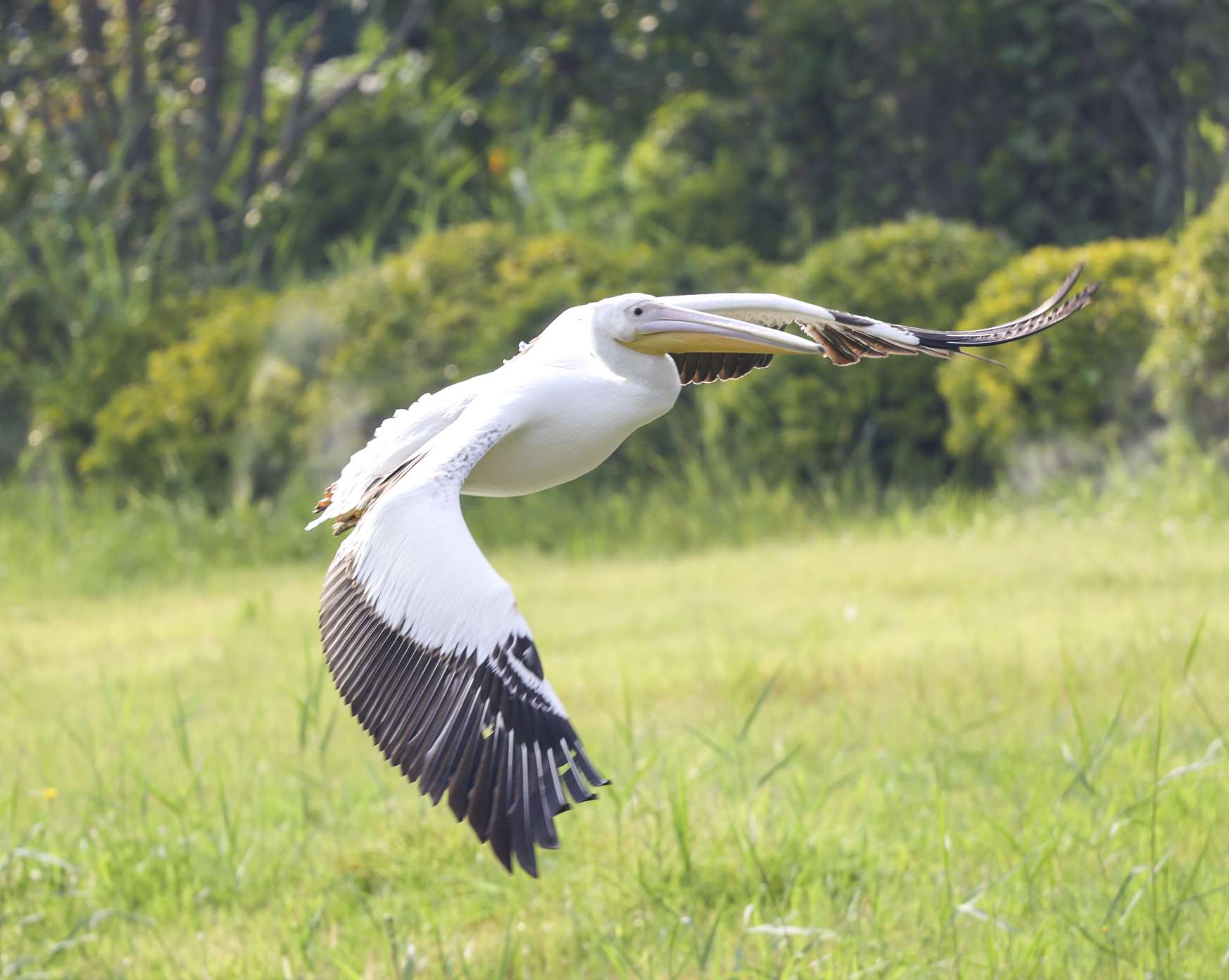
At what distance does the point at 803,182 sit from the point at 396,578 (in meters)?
9.02

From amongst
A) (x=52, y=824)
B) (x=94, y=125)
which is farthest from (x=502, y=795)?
(x=94, y=125)

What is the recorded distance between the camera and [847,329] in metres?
2.59

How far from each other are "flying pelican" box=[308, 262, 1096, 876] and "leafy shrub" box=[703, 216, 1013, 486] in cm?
628

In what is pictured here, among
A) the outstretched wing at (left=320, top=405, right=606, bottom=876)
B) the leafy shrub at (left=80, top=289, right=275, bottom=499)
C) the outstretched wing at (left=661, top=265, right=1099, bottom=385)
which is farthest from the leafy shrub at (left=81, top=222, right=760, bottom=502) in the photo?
the outstretched wing at (left=320, top=405, right=606, bottom=876)

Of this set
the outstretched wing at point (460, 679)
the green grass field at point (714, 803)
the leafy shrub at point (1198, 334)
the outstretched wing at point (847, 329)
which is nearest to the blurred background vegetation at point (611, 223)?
the leafy shrub at point (1198, 334)

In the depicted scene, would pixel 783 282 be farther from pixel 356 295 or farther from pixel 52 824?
pixel 52 824

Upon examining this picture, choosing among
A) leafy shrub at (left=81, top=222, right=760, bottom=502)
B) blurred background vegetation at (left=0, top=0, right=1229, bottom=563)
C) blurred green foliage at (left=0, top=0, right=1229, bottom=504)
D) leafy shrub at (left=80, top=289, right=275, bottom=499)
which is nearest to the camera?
blurred background vegetation at (left=0, top=0, right=1229, bottom=563)

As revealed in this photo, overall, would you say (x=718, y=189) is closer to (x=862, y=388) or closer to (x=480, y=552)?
(x=862, y=388)

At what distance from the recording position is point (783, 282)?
29.4ft

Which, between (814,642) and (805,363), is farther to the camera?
(805,363)

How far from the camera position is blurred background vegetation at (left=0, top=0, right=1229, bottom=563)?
852 centimetres

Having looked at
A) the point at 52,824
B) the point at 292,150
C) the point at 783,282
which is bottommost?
the point at 52,824

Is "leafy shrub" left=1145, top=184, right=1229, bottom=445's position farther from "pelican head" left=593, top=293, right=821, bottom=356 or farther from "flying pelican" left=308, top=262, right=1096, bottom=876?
"pelican head" left=593, top=293, right=821, bottom=356

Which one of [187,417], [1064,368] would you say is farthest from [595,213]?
[1064,368]
